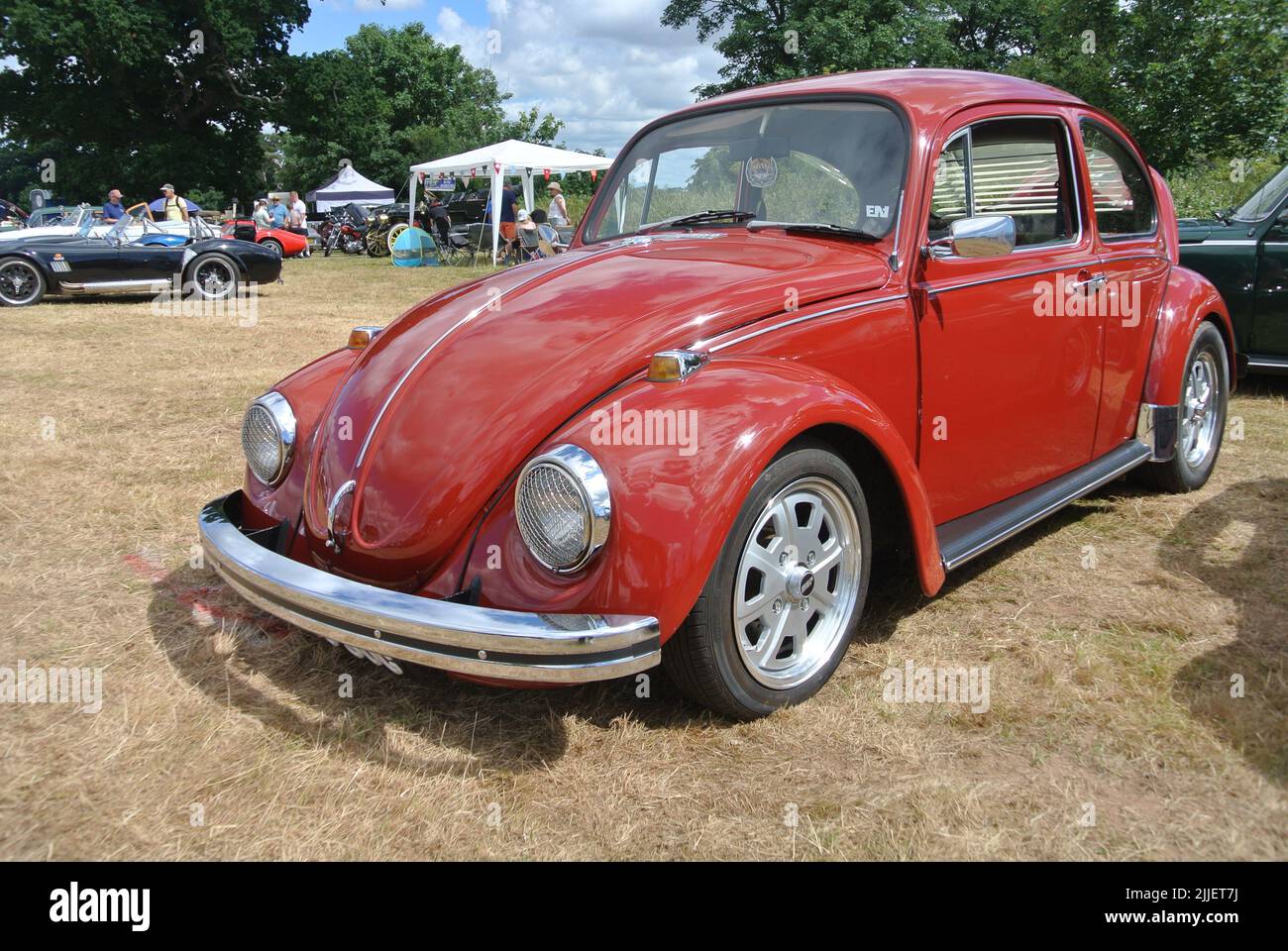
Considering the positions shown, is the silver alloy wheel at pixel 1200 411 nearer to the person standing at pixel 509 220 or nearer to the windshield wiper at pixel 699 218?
the windshield wiper at pixel 699 218

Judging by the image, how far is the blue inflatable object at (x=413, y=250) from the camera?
20.7 m

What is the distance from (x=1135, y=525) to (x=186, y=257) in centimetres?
1256

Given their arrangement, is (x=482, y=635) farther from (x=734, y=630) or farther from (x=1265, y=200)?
(x=1265, y=200)

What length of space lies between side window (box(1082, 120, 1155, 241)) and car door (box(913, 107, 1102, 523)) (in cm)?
23

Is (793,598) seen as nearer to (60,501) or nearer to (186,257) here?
(60,501)

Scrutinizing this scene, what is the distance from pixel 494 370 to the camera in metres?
2.70

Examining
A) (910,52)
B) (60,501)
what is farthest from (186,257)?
(910,52)

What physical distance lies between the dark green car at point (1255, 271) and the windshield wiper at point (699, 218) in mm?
4706

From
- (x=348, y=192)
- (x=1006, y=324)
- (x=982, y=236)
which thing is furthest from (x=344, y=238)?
(x=982, y=236)

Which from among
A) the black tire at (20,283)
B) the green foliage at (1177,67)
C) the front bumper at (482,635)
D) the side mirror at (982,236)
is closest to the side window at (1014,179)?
the side mirror at (982,236)

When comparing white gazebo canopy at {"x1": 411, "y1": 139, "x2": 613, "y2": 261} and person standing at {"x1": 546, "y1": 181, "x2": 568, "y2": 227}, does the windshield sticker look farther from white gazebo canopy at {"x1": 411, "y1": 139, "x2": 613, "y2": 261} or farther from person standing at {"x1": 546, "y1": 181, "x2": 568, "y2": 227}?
white gazebo canopy at {"x1": 411, "y1": 139, "x2": 613, "y2": 261}

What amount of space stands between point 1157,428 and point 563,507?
3262 mm

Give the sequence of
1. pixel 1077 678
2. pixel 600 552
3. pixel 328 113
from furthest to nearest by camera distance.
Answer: pixel 328 113 < pixel 1077 678 < pixel 600 552

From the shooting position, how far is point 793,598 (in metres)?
2.71
